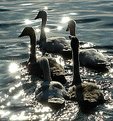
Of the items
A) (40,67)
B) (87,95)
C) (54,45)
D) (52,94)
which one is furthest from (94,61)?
(52,94)

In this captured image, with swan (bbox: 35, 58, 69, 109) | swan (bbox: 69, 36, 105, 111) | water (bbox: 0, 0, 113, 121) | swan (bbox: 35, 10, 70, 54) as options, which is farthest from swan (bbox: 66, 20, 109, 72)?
swan (bbox: 35, 58, 69, 109)

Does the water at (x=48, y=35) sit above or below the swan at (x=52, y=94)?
below

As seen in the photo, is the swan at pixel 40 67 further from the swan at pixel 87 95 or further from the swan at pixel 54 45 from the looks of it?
the swan at pixel 54 45

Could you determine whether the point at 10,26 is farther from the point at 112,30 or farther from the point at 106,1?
the point at 106,1

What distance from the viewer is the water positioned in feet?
51.7

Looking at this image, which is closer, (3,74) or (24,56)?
(3,74)

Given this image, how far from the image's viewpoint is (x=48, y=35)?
26703 mm

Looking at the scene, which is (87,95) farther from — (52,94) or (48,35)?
(48,35)

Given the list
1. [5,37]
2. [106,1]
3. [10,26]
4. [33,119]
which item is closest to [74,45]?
[33,119]

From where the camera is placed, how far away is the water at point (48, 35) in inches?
621

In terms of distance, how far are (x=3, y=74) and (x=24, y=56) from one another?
2.85 m

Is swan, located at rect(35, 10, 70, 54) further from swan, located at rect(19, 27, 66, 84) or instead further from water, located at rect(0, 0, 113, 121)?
swan, located at rect(19, 27, 66, 84)

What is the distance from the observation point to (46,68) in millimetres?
18234

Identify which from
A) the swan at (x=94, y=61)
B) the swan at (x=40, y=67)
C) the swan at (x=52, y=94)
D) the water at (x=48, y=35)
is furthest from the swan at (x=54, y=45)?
the swan at (x=52, y=94)
